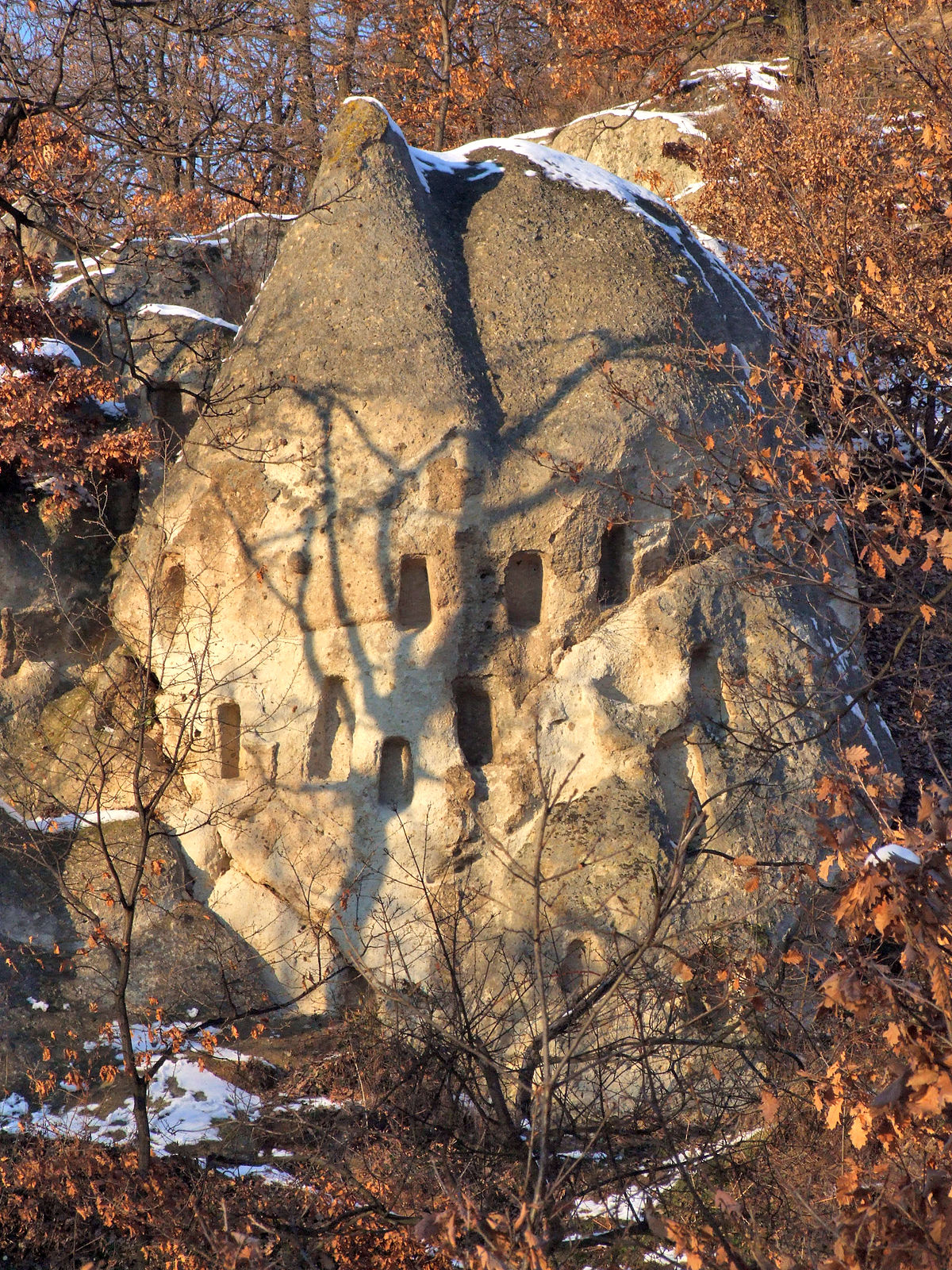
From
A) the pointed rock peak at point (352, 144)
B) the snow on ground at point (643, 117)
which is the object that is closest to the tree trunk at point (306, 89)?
the snow on ground at point (643, 117)

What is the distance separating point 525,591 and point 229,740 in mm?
2813

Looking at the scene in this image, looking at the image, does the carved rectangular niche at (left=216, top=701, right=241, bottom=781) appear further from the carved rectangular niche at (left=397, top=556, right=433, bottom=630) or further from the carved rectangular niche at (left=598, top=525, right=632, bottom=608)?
the carved rectangular niche at (left=598, top=525, right=632, bottom=608)

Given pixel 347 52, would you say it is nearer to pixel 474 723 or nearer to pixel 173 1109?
pixel 474 723

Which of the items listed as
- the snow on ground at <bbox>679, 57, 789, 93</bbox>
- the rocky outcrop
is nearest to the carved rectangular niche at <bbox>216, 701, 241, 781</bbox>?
the rocky outcrop

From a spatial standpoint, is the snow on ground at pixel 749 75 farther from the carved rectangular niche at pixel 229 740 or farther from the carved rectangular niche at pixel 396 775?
the carved rectangular niche at pixel 229 740

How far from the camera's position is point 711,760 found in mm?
9555

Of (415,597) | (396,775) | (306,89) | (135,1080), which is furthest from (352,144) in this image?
(306,89)

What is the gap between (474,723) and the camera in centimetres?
992

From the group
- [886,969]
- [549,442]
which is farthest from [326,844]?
[886,969]

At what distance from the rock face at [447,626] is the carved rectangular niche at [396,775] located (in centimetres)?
3

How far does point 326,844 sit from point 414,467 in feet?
10.3

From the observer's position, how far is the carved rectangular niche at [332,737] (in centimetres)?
972

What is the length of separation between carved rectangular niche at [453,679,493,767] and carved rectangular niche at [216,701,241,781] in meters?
1.87

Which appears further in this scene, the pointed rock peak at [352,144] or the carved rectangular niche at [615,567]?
the pointed rock peak at [352,144]
